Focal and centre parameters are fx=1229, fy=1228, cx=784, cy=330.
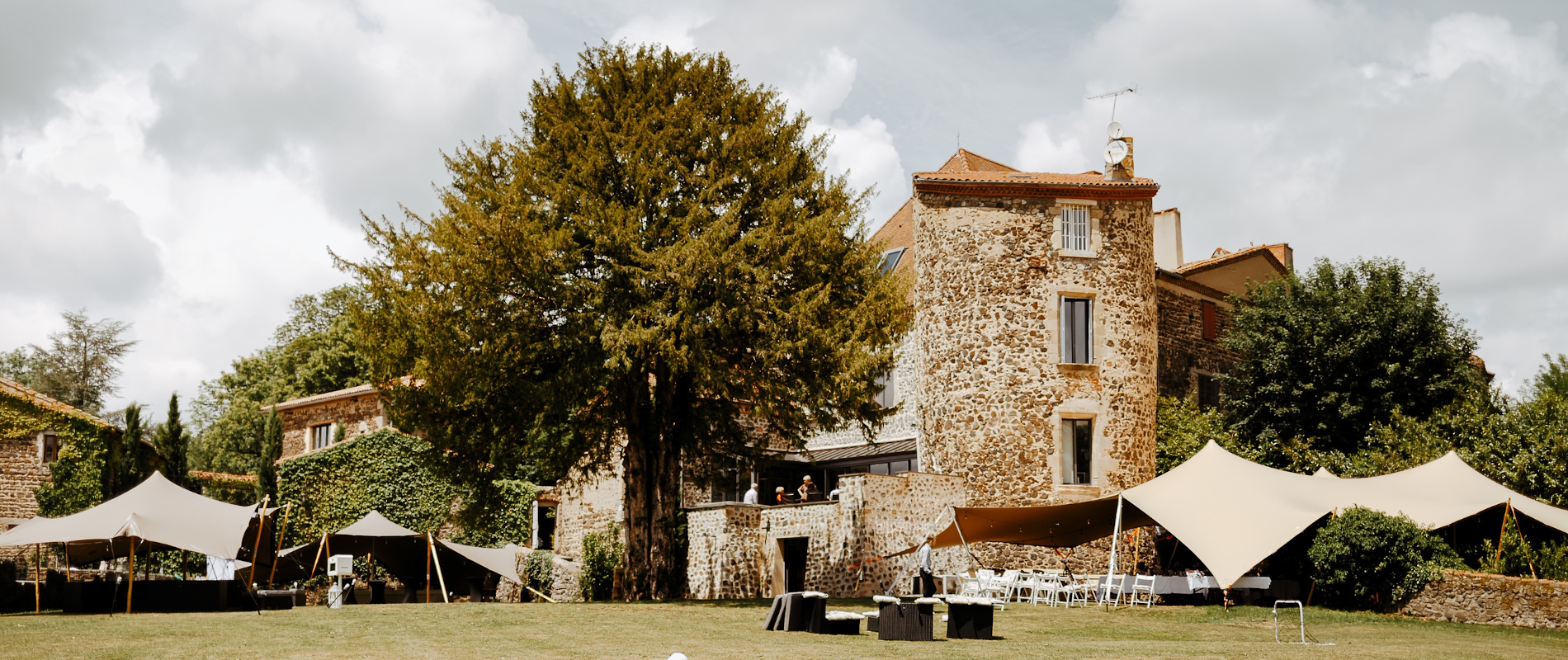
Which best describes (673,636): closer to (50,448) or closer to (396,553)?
(396,553)

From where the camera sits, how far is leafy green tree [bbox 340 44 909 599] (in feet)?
68.1

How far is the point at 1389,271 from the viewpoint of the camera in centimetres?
3105

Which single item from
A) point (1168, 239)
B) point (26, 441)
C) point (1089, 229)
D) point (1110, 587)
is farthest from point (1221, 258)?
point (26, 441)

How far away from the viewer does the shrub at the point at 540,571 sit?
3294 cm

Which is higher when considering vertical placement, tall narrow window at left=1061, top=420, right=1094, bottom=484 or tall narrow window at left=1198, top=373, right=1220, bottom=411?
tall narrow window at left=1198, top=373, right=1220, bottom=411

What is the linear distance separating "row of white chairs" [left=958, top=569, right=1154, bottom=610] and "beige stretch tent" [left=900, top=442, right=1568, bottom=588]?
3.20ft

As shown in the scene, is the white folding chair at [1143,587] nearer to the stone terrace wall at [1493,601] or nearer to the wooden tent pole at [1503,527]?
the stone terrace wall at [1493,601]

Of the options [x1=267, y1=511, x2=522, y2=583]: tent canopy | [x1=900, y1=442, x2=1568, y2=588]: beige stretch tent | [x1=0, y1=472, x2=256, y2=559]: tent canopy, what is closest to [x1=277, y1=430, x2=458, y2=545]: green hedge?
[x1=267, y1=511, x2=522, y2=583]: tent canopy

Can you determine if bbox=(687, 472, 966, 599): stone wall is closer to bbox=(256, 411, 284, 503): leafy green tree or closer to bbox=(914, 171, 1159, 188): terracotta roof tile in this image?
bbox=(914, 171, 1159, 188): terracotta roof tile

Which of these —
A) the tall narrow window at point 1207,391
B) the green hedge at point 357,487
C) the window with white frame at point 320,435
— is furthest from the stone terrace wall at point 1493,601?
the window with white frame at point 320,435

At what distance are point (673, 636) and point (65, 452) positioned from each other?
27659 mm

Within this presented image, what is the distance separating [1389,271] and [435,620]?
25319 millimetres

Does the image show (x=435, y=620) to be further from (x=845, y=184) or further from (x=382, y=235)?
(x=845, y=184)

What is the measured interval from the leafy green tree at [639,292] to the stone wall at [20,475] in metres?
17.9
